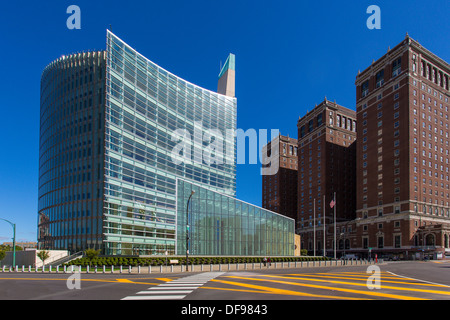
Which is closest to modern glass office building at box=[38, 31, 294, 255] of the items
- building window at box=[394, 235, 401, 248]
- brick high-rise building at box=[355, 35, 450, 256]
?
building window at box=[394, 235, 401, 248]

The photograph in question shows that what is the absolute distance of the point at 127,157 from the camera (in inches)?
2136

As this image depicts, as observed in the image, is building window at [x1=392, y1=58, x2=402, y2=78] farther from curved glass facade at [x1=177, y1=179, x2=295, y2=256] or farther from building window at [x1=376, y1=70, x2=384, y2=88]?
curved glass facade at [x1=177, y1=179, x2=295, y2=256]

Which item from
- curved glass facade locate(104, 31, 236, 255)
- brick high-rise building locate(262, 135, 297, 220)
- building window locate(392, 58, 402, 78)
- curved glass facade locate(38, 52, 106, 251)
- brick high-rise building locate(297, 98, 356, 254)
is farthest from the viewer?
brick high-rise building locate(262, 135, 297, 220)

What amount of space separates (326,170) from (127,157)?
88512 mm

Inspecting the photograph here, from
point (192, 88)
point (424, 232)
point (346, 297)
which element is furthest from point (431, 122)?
point (346, 297)

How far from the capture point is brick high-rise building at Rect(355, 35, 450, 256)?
300 feet

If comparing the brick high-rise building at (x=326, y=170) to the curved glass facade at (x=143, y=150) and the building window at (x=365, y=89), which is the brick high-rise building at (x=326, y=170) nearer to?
the building window at (x=365, y=89)

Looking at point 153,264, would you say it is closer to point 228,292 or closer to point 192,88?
point 228,292

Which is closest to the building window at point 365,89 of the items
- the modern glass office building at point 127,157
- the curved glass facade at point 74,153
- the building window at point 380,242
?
the building window at point 380,242

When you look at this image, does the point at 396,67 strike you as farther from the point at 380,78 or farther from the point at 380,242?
the point at 380,242

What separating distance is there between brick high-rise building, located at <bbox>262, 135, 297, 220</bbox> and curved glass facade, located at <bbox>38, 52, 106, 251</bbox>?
363 feet

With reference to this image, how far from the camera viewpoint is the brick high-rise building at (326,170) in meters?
127

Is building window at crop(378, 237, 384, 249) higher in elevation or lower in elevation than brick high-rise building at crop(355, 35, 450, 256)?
lower

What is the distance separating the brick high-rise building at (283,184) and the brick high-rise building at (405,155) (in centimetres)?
5868
